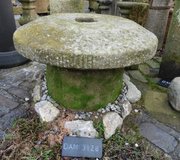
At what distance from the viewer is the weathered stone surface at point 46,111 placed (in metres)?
2.45

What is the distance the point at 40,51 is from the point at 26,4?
266cm

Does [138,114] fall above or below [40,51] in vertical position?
below

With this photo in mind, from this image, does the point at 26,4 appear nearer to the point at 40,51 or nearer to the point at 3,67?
the point at 3,67

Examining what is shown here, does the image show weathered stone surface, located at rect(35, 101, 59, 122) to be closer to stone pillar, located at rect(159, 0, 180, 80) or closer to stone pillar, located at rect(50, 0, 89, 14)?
stone pillar, located at rect(159, 0, 180, 80)

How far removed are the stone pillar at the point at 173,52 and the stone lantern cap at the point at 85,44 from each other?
982mm

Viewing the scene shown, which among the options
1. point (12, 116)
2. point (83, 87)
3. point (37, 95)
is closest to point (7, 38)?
point (37, 95)

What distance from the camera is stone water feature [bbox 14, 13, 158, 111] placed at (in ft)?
6.55

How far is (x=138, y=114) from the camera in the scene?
282 cm

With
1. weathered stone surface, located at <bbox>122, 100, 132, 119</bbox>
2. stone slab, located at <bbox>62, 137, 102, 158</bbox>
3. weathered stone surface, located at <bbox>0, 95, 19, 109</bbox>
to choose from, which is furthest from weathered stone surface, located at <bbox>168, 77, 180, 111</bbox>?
weathered stone surface, located at <bbox>0, 95, 19, 109</bbox>

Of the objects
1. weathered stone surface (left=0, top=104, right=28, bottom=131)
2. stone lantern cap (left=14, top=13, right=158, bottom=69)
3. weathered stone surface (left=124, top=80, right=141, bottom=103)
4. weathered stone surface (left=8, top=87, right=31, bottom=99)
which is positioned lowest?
weathered stone surface (left=8, top=87, right=31, bottom=99)

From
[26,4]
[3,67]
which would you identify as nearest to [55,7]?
[26,4]

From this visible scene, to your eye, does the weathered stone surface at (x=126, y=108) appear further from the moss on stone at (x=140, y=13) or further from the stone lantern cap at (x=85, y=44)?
the moss on stone at (x=140, y=13)

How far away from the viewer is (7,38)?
12.1 feet

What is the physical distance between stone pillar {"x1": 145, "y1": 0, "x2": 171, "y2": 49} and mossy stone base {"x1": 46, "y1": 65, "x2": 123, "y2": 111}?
1.91m
